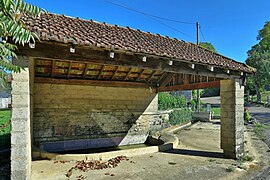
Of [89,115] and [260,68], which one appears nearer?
[89,115]

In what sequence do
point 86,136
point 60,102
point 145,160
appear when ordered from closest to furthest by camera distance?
1. point 145,160
2. point 60,102
3. point 86,136

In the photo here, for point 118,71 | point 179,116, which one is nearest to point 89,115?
point 118,71

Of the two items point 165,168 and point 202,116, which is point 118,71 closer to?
point 165,168

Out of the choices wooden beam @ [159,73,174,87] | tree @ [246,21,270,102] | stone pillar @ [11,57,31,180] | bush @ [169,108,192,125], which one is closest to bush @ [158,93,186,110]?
bush @ [169,108,192,125]

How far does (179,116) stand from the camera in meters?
13.4

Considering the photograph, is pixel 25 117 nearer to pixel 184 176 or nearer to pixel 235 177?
pixel 184 176

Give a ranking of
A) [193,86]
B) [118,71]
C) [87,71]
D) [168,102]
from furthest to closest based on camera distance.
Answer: [168,102] < [193,86] < [118,71] < [87,71]

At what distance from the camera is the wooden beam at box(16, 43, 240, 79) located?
3707mm

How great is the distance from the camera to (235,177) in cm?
452

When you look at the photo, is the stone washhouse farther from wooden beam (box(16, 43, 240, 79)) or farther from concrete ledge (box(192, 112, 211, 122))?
concrete ledge (box(192, 112, 211, 122))

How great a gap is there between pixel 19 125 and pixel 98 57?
200 centimetres

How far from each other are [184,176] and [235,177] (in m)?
1.18

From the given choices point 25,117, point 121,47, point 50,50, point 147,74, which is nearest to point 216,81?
point 147,74

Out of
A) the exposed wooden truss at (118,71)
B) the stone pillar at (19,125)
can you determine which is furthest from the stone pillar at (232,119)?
the stone pillar at (19,125)
